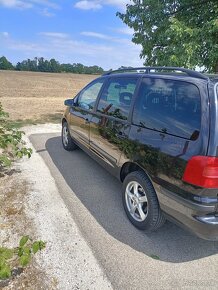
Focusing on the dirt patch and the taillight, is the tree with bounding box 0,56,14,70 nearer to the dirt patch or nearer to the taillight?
the dirt patch

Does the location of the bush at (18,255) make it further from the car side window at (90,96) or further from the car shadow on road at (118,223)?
the car side window at (90,96)

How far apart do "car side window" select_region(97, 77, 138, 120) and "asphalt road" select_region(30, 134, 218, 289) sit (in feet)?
3.96

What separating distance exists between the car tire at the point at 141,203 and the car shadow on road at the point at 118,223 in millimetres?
127

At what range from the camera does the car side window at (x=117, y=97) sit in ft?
10.7

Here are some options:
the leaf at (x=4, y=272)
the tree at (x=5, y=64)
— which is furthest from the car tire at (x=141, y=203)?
the tree at (x=5, y=64)

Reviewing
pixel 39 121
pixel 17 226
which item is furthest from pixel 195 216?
pixel 39 121

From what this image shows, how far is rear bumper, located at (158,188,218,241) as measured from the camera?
2229 millimetres

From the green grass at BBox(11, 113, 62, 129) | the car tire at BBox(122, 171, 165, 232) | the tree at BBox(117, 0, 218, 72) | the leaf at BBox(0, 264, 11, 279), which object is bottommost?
the green grass at BBox(11, 113, 62, 129)

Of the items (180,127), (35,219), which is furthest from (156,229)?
(35,219)

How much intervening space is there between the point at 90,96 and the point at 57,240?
2.57 metres

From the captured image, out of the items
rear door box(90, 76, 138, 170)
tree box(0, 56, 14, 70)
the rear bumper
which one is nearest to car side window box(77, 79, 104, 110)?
rear door box(90, 76, 138, 170)

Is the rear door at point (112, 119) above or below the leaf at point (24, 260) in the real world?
above

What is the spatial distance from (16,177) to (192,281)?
9.89 ft

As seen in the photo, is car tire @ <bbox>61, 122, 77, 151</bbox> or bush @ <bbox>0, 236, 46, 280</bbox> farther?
car tire @ <bbox>61, 122, 77, 151</bbox>
